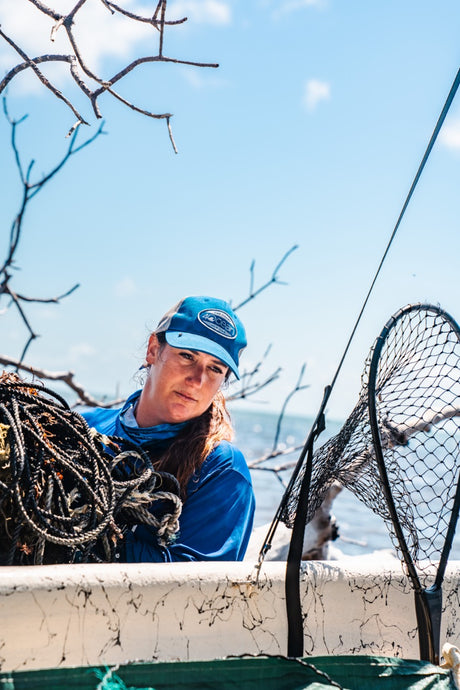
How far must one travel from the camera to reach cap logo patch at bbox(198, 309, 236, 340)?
8.46ft

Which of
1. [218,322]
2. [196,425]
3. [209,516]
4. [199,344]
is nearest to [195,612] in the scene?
[209,516]

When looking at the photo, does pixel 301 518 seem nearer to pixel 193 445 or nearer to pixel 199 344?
pixel 193 445

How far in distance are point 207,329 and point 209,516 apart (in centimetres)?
74

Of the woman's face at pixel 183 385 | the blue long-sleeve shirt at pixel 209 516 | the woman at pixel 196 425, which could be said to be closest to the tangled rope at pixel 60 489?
the blue long-sleeve shirt at pixel 209 516

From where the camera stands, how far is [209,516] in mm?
2221

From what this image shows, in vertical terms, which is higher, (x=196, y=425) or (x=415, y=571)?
(x=196, y=425)

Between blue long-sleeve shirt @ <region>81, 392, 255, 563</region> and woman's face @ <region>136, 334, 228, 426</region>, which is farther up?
woman's face @ <region>136, 334, 228, 426</region>

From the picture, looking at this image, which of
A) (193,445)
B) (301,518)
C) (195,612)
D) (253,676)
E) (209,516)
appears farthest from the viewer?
(193,445)

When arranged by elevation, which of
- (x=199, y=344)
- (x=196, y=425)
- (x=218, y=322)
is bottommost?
(x=196, y=425)

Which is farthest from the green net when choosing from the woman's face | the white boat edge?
the woman's face

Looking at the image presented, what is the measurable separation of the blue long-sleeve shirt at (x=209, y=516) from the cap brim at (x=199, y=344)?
314mm

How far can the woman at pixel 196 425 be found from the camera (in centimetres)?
219

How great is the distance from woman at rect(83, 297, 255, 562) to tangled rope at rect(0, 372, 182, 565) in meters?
0.18

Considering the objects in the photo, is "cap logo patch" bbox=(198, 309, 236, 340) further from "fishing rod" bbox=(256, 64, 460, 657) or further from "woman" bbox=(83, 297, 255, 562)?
"fishing rod" bbox=(256, 64, 460, 657)
